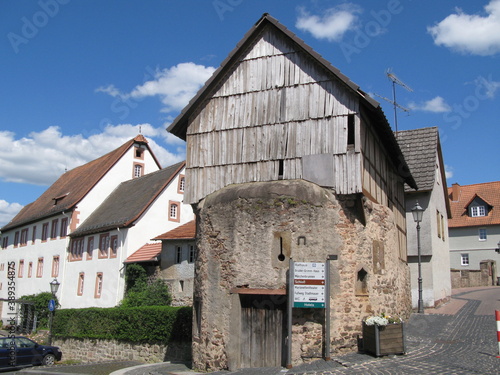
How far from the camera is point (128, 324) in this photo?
22.9 metres

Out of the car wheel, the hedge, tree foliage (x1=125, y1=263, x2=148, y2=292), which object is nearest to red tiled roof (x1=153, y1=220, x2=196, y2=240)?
tree foliage (x1=125, y1=263, x2=148, y2=292)

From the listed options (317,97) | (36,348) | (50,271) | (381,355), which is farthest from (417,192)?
(50,271)

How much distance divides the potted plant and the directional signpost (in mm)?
→ 1296

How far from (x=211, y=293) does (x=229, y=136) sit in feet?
14.8

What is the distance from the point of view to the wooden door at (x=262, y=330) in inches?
514

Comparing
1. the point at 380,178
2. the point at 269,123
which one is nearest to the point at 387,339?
the point at 380,178

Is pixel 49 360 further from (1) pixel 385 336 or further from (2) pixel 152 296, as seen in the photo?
(1) pixel 385 336

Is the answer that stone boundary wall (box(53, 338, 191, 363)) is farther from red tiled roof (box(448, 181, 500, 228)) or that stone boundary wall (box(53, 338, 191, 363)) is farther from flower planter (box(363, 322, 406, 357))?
red tiled roof (box(448, 181, 500, 228))

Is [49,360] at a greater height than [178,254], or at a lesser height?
lesser

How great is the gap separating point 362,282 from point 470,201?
36.3 m

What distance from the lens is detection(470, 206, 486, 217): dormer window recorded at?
4534 cm

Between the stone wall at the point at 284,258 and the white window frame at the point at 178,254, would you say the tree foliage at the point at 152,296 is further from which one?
the stone wall at the point at 284,258

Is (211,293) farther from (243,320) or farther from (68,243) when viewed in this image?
(68,243)

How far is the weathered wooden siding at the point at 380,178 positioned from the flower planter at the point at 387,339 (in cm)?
350
